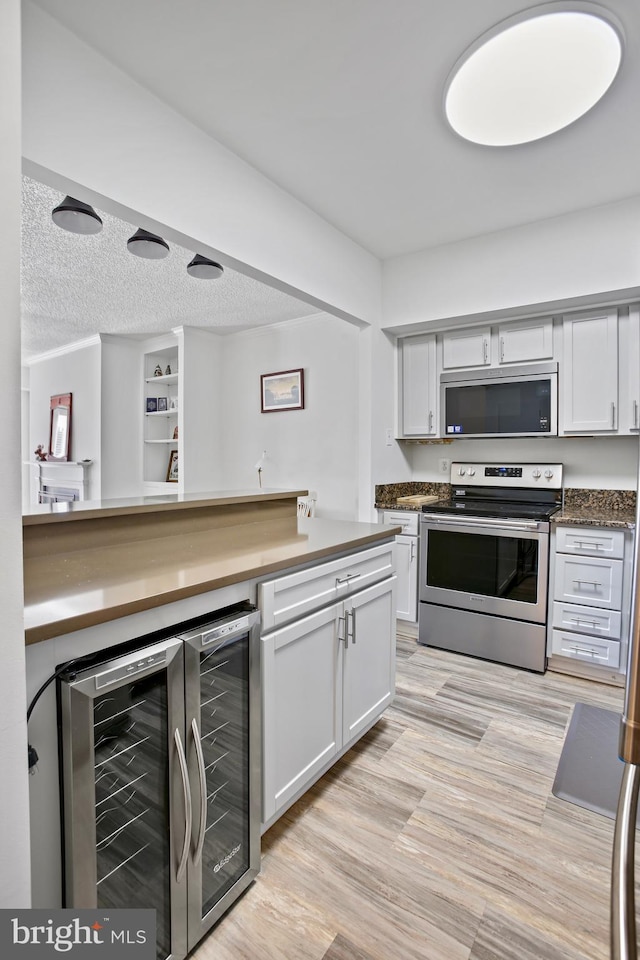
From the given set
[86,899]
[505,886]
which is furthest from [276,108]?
[505,886]

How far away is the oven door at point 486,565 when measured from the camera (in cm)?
288

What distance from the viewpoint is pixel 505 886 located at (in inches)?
58.2

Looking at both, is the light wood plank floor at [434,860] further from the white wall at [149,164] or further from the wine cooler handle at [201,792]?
the white wall at [149,164]

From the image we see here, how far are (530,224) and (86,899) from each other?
352 cm

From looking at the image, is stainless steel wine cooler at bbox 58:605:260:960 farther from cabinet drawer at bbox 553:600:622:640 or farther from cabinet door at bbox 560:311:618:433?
cabinet door at bbox 560:311:618:433

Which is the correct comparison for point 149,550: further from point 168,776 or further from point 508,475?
point 508,475

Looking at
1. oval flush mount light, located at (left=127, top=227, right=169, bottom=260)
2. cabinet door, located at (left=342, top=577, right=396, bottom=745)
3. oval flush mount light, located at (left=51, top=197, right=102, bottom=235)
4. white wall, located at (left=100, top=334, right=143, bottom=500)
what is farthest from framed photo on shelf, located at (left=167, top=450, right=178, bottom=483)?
cabinet door, located at (left=342, top=577, right=396, bottom=745)

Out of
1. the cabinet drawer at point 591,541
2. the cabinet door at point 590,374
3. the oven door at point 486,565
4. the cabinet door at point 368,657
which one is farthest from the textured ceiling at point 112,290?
the cabinet drawer at point 591,541

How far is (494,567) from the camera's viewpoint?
119 inches

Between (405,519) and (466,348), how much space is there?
1.24 m

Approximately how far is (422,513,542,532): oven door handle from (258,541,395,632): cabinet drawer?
1.07 metres

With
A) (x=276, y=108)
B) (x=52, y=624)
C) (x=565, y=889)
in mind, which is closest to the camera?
(x=52, y=624)

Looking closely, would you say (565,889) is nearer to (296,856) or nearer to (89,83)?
(296,856)

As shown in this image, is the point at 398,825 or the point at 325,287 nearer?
the point at 398,825
